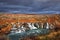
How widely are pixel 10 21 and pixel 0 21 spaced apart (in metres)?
0.31

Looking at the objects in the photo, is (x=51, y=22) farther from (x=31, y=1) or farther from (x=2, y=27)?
(x=2, y=27)

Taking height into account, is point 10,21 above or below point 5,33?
above

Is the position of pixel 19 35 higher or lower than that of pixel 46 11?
lower

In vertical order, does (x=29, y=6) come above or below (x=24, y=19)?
above

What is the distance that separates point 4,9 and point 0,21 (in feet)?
1.30

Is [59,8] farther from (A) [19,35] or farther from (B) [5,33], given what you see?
(B) [5,33]

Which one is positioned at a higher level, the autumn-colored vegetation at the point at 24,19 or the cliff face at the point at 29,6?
the cliff face at the point at 29,6

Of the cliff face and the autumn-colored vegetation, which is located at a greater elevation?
the cliff face

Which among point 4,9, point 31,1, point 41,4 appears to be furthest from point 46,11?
point 4,9

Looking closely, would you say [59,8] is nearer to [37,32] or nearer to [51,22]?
[51,22]

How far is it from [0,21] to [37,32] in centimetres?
120

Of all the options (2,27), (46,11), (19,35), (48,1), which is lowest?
(19,35)

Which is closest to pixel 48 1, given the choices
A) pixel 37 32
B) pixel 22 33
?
pixel 37 32

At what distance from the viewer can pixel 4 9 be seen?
13.6 feet
